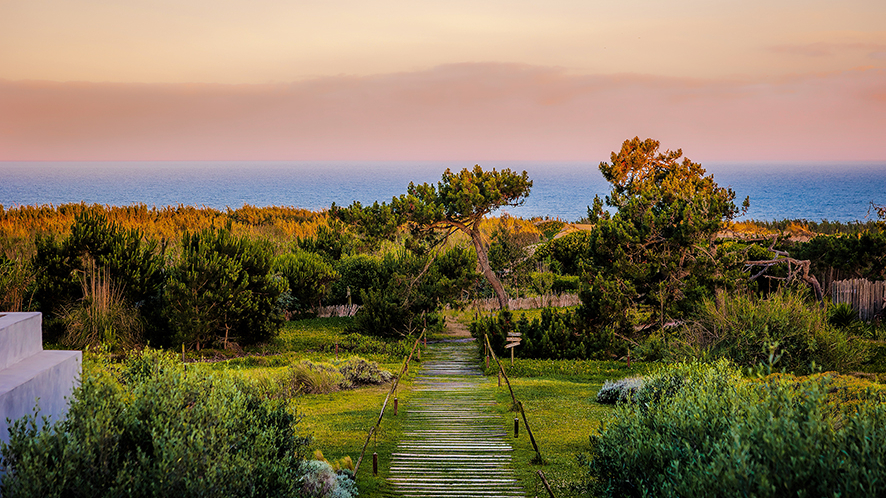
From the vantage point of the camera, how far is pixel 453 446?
851 centimetres

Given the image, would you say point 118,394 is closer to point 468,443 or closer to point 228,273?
point 468,443

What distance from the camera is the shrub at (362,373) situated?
13812mm

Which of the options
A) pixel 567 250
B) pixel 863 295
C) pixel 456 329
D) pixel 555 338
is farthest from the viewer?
pixel 567 250

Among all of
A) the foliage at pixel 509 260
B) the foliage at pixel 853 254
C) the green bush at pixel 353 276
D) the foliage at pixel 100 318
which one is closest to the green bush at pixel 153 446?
the foliage at pixel 100 318

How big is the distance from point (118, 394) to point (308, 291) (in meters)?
18.0

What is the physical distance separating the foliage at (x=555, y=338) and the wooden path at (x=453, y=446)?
315cm

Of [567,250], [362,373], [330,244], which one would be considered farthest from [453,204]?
[567,250]

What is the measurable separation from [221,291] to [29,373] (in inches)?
493

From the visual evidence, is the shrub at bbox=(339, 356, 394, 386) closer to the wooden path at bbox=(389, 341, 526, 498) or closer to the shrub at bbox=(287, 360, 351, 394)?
the shrub at bbox=(287, 360, 351, 394)

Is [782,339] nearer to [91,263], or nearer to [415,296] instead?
[415,296]

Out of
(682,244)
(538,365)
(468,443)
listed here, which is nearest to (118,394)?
(468,443)

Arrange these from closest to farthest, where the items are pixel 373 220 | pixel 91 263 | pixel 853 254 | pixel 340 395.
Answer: pixel 340 395
pixel 91 263
pixel 373 220
pixel 853 254

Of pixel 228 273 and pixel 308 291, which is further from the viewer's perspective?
pixel 308 291

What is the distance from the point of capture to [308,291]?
2306cm
